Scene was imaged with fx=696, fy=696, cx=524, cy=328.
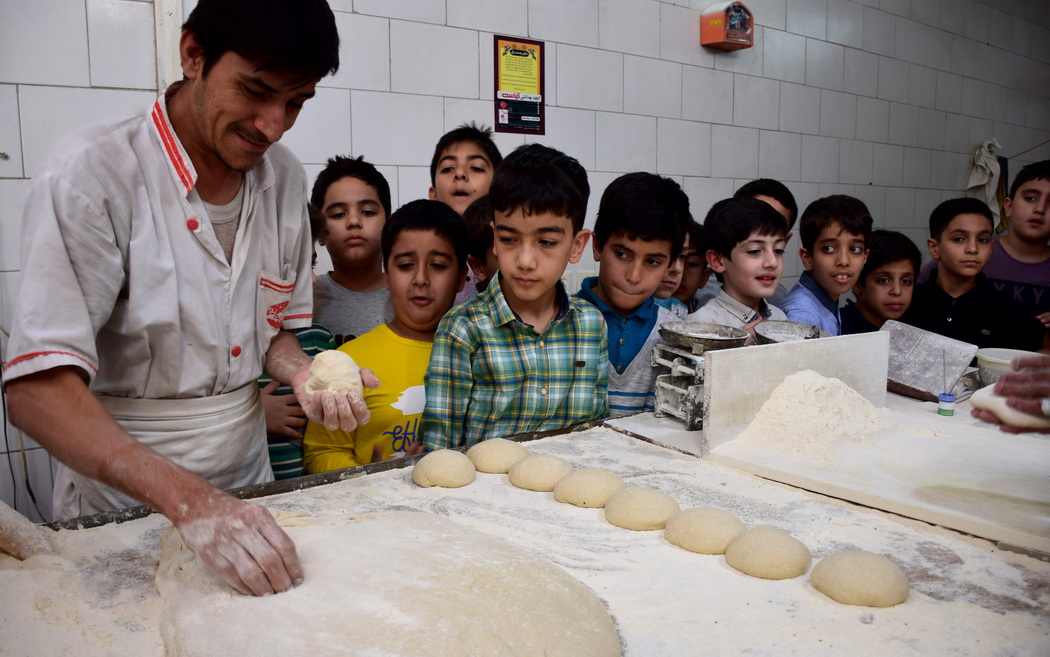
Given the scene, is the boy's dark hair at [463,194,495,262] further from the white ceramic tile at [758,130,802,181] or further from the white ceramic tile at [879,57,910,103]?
the white ceramic tile at [879,57,910,103]

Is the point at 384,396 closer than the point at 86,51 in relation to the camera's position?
Yes

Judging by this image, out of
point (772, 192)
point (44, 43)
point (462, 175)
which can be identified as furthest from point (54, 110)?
point (772, 192)

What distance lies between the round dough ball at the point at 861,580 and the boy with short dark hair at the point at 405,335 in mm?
1179

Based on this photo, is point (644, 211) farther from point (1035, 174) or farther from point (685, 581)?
point (1035, 174)

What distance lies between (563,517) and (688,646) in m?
0.46

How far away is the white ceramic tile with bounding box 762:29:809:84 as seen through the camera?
14.6 ft

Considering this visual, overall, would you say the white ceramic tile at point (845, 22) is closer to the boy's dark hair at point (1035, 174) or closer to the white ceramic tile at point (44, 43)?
the boy's dark hair at point (1035, 174)

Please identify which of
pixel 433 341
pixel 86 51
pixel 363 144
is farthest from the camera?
pixel 363 144

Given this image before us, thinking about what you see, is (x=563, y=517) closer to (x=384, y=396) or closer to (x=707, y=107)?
(x=384, y=396)

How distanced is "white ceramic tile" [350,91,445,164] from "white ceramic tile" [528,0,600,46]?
2.22 ft

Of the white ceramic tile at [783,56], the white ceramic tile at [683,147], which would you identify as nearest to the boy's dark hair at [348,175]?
the white ceramic tile at [683,147]

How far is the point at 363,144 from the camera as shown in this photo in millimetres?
2947

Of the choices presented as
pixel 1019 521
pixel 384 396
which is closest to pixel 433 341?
pixel 384 396

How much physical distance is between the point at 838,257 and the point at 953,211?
811 mm
